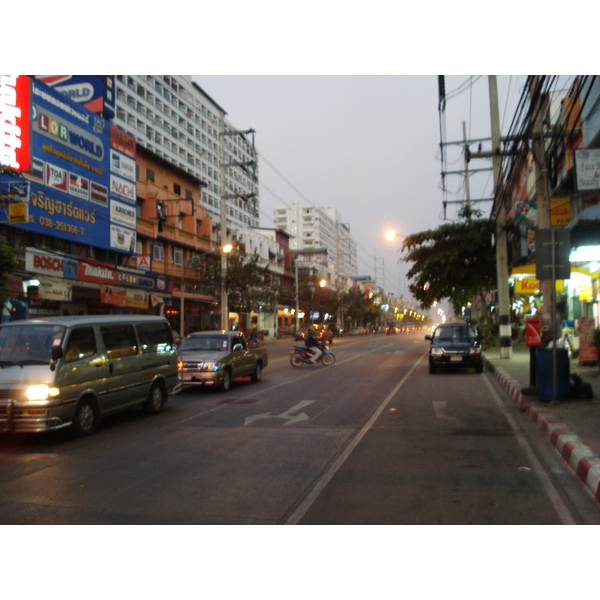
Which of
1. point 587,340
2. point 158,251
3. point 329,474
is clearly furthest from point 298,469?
point 158,251

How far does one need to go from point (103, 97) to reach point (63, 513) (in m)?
32.7

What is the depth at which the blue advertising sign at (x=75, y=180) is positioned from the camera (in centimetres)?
2694

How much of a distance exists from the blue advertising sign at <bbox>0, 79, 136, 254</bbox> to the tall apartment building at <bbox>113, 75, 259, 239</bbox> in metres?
20.0

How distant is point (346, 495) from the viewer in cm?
589

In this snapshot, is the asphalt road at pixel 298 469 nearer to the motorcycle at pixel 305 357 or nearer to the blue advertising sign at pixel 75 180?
the motorcycle at pixel 305 357

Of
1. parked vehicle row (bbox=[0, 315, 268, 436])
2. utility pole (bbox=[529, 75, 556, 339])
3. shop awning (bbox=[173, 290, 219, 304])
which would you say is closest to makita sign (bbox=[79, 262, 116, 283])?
shop awning (bbox=[173, 290, 219, 304])

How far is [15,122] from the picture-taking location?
25562 millimetres

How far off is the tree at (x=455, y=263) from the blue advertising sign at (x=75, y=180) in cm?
1633

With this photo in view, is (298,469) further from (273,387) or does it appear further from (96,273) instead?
(96,273)

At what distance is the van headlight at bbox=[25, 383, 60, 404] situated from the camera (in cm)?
869

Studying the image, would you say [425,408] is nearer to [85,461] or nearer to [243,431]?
[243,431]

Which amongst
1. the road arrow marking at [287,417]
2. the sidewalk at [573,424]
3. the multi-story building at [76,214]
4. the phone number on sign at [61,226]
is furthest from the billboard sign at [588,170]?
the phone number on sign at [61,226]

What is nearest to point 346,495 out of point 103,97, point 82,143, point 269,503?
point 269,503

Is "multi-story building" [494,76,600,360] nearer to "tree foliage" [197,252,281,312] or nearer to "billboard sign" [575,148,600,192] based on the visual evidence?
"billboard sign" [575,148,600,192]
